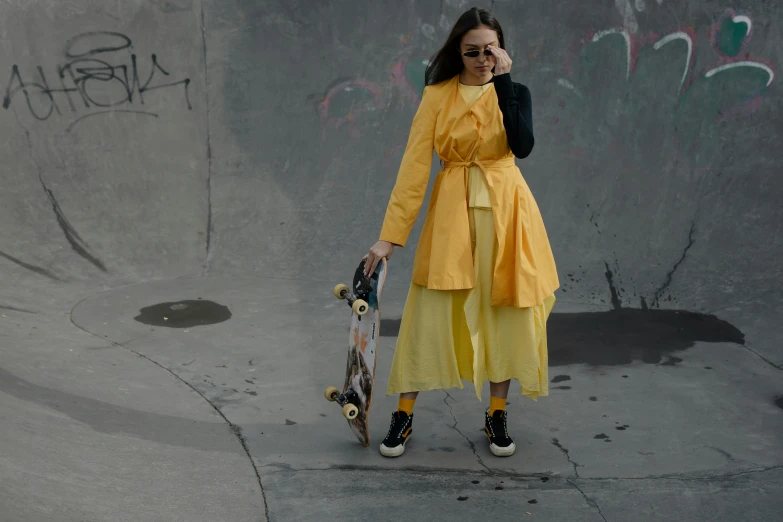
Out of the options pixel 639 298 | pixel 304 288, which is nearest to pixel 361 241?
pixel 304 288

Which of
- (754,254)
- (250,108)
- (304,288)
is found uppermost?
(250,108)

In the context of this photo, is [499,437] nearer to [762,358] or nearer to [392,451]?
[392,451]

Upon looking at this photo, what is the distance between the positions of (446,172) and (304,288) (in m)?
Result: 2.76

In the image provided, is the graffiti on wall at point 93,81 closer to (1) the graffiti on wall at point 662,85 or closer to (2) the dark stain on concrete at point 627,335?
(2) the dark stain on concrete at point 627,335

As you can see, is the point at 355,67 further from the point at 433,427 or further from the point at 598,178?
the point at 433,427

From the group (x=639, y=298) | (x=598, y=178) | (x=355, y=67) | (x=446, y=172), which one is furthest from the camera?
(x=355, y=67)

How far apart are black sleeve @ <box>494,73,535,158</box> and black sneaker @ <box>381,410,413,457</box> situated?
1.19m

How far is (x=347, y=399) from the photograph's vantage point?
3568 millimetres

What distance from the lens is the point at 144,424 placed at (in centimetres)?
377

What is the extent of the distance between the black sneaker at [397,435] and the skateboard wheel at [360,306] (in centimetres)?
52

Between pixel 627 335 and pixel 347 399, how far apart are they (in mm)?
2268

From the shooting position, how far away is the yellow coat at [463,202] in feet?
11.0

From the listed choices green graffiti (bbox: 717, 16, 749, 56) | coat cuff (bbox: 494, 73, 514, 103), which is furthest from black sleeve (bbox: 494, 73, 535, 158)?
green graffiti (bbox: 717, 16, 749, 56)

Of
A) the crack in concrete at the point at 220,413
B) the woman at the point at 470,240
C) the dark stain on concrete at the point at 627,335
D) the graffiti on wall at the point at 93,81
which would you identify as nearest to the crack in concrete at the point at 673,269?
the dark stain on concrete at the point at 627,335
